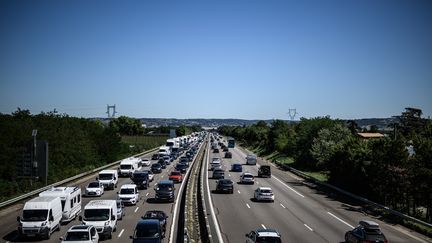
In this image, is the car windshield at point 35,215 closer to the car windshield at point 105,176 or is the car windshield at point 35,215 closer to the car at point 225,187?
the car windshield at point 105,176

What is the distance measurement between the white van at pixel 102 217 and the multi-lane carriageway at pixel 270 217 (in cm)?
61

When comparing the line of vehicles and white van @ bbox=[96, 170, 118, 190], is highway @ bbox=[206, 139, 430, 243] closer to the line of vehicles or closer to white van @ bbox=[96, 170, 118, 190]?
the line of vehicles

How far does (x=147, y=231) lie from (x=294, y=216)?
48.4ft

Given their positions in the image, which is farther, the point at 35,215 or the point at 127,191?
the point at 127,191

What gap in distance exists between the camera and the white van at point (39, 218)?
24.3 metres

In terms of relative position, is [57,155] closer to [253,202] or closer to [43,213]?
[253,202]

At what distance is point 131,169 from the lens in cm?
6128

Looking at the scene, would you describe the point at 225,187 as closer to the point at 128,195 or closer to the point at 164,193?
the point at 164,193

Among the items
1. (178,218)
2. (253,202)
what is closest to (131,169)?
(253,202)

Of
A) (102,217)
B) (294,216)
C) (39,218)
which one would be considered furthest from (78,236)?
(294,216)

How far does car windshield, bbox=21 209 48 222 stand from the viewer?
24.7 metres

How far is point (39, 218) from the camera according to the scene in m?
24.7

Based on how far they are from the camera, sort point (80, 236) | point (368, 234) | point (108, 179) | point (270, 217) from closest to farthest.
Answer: point (80, 236) < point (368, 234) < point (270, 217) < point (108, 179)

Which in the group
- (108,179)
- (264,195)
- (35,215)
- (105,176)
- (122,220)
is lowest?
(122,220)
